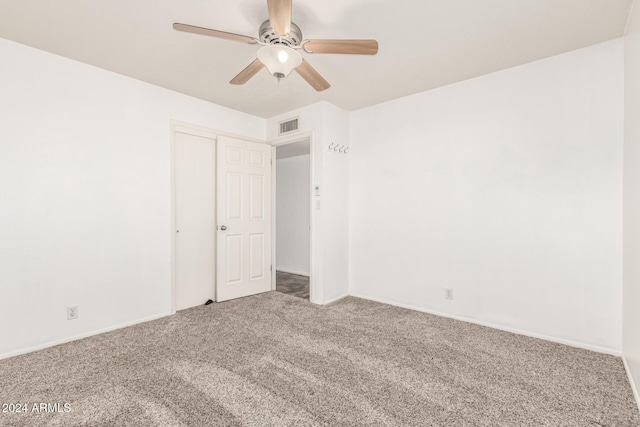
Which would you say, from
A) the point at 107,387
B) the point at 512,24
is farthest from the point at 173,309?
the point at 512,24

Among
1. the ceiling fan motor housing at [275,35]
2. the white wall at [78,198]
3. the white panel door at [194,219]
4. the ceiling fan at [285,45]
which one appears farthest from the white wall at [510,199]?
the white wall at [78,198]

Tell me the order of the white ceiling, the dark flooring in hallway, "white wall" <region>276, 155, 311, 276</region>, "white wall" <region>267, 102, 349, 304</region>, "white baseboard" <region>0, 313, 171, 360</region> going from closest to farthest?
1. the white ceiling
2. "white baseboard" <region>0, 313, 171, 360</region>
3. "white wall" <region>267, 102, 349, 304</region>
4. the dark flooring in hallway
5. "white wall" <region>276, 155, 311, 276</region>

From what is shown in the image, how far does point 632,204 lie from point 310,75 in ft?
8.12

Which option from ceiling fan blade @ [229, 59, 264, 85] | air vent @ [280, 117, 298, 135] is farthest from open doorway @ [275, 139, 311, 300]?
ceiling fan blade @ [229, 59, 264, 85]

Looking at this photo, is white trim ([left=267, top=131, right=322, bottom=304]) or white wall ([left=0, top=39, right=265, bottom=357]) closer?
white wall ([left=0, top=39, right=265, bottom=357])

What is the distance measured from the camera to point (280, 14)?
1.64 m

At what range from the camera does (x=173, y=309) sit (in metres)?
3.37

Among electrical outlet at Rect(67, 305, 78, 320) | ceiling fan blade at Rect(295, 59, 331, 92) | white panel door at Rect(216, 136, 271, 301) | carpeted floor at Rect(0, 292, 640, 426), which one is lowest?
carpeted floor at Rect(0, 292, 640, 426)

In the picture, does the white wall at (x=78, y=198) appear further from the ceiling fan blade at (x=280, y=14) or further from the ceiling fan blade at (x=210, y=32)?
the ceiling fan blade at (x=280, y=14)

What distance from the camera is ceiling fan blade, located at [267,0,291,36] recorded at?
157 cm

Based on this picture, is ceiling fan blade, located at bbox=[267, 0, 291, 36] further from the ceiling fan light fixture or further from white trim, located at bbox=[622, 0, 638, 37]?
white trim, located at bbox=[622, 0, 638, 37]

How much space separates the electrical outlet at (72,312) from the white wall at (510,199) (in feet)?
10.2

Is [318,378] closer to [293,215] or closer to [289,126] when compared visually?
[289,126]

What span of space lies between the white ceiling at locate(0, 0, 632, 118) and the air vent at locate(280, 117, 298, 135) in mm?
855
